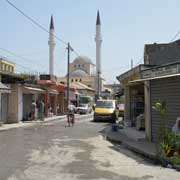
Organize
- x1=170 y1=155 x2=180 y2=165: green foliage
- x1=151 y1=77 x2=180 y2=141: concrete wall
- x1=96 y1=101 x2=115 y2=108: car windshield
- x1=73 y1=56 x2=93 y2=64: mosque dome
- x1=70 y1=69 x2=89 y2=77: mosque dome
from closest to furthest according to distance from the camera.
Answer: x1=170 y1=155 x2=180 y2=165: green foliage < x1=151 y1=77 x2=180 y2=141: concrete wall < x1=96 y1=101 x2=115 y2=108: car windshield < x1=70 y1=69 x2=89 y2=77: mosque dome < x1=73 y1=56 x2=93 y2=64: mosque dome

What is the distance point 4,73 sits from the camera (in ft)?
98.0

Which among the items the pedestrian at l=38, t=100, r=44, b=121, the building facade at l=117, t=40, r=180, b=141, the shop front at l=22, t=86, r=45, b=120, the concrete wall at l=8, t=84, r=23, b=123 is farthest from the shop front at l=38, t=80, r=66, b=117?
the building facade at l=117, t=40, r=180, b=141

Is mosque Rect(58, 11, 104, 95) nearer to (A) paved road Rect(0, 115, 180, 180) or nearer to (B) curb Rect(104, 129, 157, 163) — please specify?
(B) curb Rect(104, 129, 157, 163)

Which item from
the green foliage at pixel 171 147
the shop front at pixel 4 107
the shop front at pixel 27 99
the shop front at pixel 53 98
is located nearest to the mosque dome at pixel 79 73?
the shop front at pixel 53 98

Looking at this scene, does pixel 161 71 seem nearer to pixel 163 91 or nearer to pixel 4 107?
pixel 163 91

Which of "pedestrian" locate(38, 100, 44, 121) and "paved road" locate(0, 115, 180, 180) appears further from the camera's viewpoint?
"pedestrian" locate(38, 100, 44, 121)

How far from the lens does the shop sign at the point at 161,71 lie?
1505 cm

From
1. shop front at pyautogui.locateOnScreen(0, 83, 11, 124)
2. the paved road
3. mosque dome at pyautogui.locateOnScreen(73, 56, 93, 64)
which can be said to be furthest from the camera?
mosque dome at pyautogui.locateOnScreen(73, 56, 93, 64)

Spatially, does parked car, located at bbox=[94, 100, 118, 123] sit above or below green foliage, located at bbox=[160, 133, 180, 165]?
above

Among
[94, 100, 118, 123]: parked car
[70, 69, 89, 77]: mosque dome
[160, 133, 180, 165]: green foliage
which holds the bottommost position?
[160, 133, 180, 165]: green foliage

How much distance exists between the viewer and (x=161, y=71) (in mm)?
16359

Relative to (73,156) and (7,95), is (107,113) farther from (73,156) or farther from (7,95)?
(73,156)

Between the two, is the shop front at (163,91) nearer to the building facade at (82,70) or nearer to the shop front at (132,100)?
the shop front at (132,100)

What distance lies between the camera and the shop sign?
49.4ft
